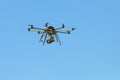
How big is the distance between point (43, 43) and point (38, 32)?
3.76 metres

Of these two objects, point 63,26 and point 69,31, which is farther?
point 69,31

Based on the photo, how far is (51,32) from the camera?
77500mm

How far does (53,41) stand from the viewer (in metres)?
77.0

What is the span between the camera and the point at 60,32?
261 feet

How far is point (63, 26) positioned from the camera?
255 feet

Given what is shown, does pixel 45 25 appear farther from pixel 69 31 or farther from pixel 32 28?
pixel 69 31

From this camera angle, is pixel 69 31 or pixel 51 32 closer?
pixel 51 32

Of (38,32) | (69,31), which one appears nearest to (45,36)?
(38,32)

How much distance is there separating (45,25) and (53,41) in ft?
13.3

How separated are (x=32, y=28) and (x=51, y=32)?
4494 mm

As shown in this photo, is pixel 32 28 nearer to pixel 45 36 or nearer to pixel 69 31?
pixel 45 36

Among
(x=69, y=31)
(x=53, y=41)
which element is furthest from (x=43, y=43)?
(x=69, y=31)

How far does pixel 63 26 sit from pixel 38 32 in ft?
19.6

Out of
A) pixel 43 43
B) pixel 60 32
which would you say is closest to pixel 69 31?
pixel 60 32
